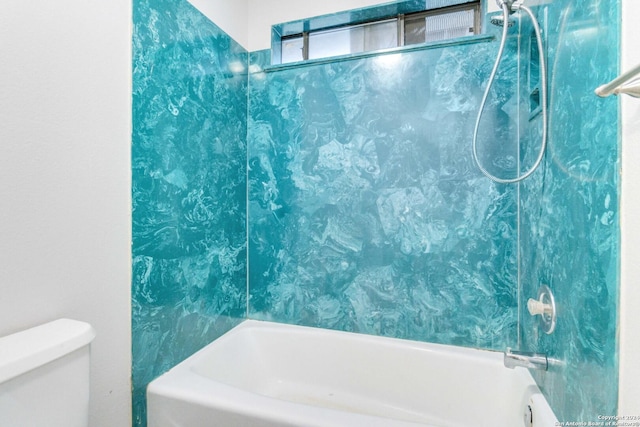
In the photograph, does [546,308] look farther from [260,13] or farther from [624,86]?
[260,13]

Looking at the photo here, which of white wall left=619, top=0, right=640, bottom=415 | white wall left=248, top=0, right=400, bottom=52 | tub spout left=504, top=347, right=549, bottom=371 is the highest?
white wall left=248, top=0, right=400, bottom=52

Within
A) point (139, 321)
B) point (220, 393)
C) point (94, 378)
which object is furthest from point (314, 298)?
point (94, 378)

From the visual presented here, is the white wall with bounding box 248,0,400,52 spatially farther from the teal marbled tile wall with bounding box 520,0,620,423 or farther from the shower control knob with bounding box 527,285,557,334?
the shower control knob with bounding box 527,285,557,334

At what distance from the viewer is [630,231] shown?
0.65 m

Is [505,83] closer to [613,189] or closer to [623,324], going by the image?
[613,189]

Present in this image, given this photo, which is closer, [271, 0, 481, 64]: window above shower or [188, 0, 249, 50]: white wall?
[188, 0, 249, 50]: white wall

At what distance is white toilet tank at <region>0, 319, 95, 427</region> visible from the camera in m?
0.69

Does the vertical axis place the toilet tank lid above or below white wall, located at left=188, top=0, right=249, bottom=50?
below

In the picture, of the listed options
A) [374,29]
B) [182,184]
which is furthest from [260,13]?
[182,184]

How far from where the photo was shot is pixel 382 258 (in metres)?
1.70

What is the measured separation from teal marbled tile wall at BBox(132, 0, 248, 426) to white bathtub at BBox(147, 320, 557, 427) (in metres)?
0.14

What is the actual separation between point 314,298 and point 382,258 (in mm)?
483

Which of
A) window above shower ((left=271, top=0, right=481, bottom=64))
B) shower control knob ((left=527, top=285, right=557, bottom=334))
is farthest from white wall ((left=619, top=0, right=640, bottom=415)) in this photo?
window above shower ((left=271, top=0, right=481, bottom=64))

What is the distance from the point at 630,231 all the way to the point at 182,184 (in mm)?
1523
